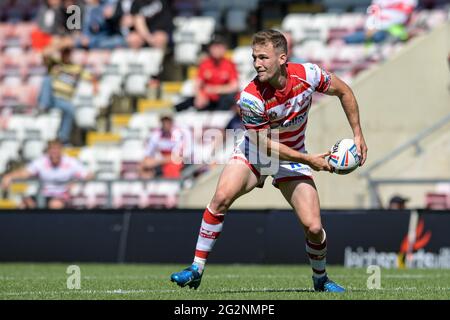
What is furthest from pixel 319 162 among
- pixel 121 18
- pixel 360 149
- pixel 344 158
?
pixel 121 18

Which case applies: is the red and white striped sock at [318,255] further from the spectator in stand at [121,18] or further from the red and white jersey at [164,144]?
the spectator in stand at [121,18]

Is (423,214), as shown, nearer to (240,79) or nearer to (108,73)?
(240,79)

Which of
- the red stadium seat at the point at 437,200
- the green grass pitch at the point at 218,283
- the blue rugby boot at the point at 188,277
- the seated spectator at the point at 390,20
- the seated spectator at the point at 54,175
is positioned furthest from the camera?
the seated spectator at the point at 390,20

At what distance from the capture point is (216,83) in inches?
763

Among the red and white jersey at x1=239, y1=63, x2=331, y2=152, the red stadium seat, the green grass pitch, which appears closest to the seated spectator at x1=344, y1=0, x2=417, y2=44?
the red stadium seat

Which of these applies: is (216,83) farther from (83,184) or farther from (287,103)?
(287,103)

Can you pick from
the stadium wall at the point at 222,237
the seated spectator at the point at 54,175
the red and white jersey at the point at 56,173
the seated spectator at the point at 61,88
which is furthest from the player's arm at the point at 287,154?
the seated spectator at the point at 61,88

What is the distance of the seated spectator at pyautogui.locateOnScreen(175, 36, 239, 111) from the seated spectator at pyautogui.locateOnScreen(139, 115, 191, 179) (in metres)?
0.89

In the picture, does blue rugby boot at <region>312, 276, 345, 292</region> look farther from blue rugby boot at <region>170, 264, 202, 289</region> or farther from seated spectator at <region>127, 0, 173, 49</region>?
seated spectator at <region>127, 0, 173, 49</region>

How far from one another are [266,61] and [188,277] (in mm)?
1833

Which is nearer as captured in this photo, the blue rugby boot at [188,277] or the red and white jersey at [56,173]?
the blue rugby boot at [188,277]

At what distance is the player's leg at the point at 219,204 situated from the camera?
10.1 m

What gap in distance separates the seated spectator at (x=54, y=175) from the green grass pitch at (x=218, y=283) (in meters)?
2.25

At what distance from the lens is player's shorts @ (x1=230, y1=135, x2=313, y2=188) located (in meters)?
10.2
